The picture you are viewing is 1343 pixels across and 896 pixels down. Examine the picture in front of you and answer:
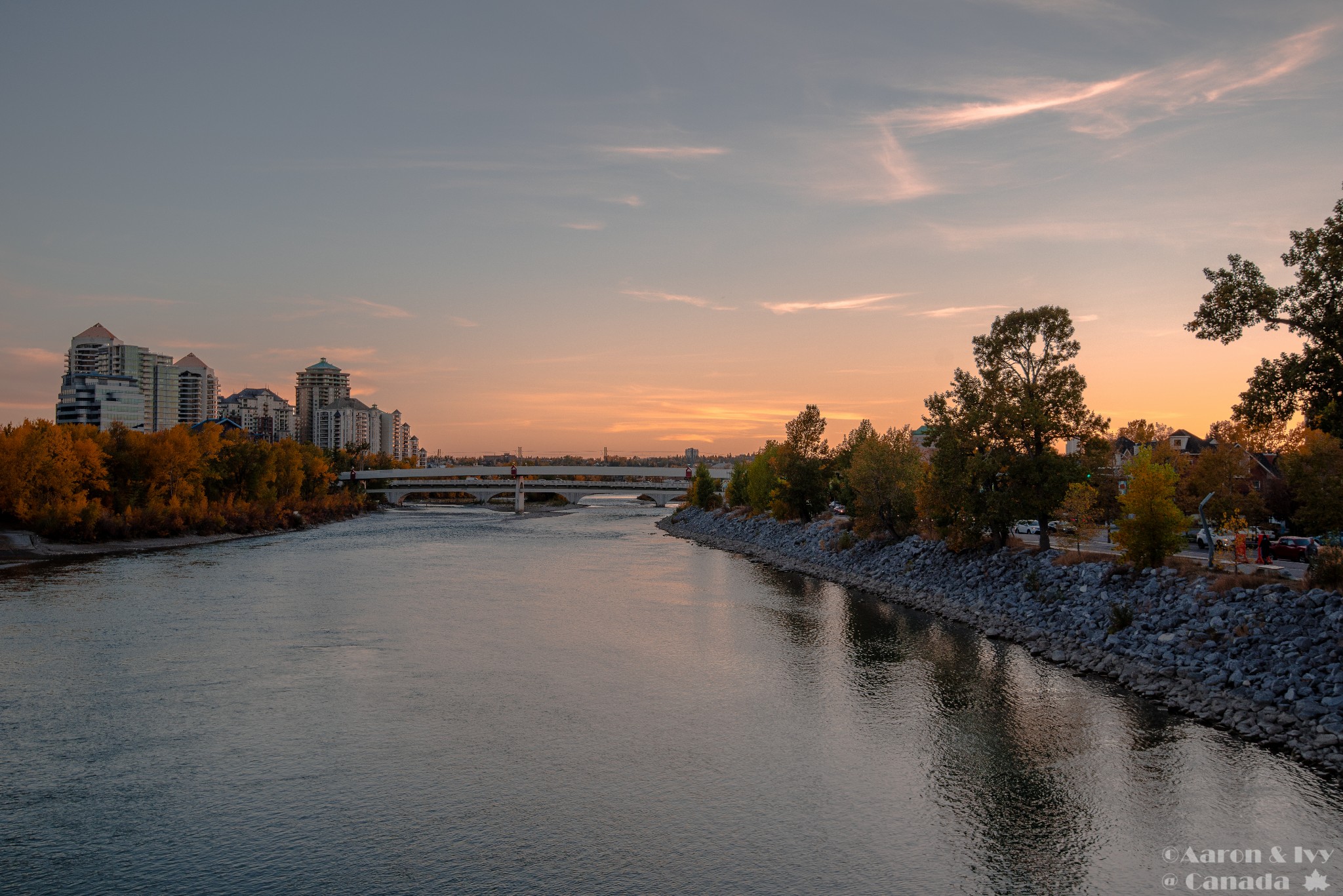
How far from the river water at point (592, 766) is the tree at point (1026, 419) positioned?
30.6ft

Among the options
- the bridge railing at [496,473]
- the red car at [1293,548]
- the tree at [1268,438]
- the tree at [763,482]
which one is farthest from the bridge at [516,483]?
the red car at [1293,548]

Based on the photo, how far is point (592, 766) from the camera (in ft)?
72.5

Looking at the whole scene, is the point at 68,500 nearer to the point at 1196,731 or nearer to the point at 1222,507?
the point at 1196,731

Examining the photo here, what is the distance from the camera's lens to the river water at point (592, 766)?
16.8 metres

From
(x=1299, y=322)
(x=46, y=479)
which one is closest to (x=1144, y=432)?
(x=1299, y=322)

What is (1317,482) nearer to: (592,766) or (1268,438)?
(1268,438)

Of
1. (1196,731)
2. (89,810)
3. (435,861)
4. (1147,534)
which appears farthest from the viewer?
(1147,534)

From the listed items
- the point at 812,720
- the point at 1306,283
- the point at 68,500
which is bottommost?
the point at 812,720

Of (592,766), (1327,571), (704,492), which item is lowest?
(592,766)

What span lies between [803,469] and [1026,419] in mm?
44520

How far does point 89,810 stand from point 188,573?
45.8 metres

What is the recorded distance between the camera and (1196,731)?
2452 cm

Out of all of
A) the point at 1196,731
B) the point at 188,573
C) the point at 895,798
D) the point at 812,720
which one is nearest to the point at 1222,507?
the point at 1196,731

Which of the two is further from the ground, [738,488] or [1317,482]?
[1317,482]
